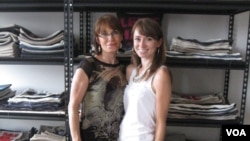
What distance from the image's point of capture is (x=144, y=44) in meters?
1.28

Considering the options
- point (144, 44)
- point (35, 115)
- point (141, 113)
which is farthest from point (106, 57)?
point (35, 115)

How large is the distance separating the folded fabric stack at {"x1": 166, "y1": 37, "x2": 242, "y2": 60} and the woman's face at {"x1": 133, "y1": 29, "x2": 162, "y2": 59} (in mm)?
271

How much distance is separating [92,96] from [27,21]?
901mm

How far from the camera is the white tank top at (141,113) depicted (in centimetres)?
129

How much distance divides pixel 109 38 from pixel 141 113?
0.39 m

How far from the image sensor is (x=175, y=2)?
1.37m

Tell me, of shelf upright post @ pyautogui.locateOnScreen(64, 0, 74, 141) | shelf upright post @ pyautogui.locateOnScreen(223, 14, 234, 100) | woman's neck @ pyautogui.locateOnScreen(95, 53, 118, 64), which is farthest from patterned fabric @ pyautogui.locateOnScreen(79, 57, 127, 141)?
shelf upright post @ pyautogui.locateOnScreen(223, 14, 234, 100)

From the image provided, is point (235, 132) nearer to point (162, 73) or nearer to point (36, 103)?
point (162, 73)

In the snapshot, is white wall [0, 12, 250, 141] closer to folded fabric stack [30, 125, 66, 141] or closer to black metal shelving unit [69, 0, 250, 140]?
black metal shelving unit [69, 0, 250, 140]

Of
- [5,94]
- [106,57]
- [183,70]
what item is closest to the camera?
[106,57]

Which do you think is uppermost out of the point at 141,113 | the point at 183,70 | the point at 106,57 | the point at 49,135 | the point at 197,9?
the point at 197,9

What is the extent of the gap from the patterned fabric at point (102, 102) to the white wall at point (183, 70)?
0.60 m

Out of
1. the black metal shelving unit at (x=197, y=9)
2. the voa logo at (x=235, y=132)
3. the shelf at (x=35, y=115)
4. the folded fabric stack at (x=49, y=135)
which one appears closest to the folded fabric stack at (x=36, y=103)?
the shelf at (x=35, y=115)

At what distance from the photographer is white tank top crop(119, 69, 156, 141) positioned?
1.29 metres
